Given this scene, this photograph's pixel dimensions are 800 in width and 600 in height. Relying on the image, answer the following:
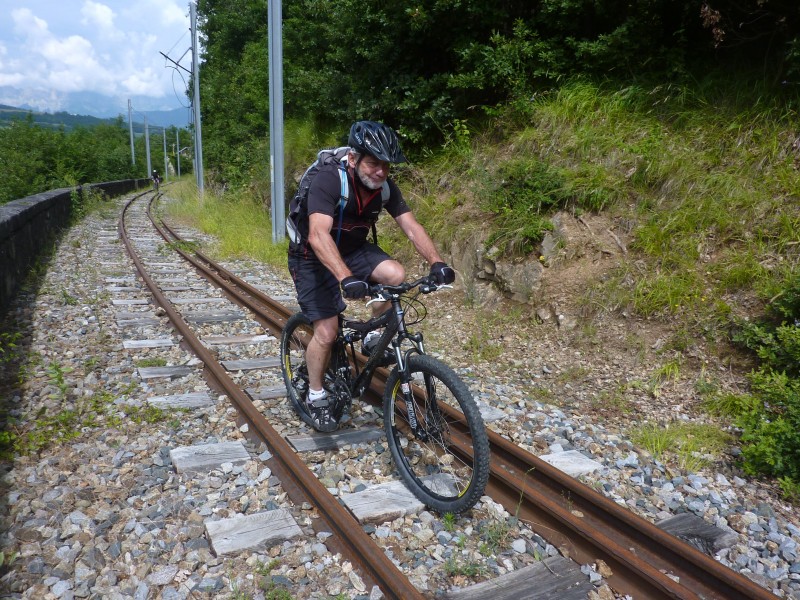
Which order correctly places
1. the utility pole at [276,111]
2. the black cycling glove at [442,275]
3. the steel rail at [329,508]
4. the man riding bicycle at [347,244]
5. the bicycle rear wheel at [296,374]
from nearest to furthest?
the steel rail at [329,508] → the black cycling glove at [442,275] → the man riding bicycle at [347,244] → the bicycle rear wheel at [296,374] → the utility pole at [276,111]

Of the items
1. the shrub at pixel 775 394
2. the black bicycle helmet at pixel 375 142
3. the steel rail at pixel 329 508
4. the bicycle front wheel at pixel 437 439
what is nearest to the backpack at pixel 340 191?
the black bicycle helmet at pixel 375 142

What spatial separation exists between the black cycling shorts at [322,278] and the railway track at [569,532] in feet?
3.15

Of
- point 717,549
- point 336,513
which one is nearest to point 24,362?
point 336,513

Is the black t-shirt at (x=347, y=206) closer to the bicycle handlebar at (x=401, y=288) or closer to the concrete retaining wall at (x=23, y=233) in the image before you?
the bicycle handlebar at (x=401, y=288)

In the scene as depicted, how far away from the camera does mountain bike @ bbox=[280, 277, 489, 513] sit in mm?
3215

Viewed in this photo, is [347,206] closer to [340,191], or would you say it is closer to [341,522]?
[340,191]

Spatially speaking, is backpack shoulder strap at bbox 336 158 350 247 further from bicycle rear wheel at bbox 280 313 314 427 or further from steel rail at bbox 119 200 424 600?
steel rail at bbox 119 200 424 600

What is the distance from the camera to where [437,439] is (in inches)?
Result: 146

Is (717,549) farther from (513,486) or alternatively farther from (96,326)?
(96,326)

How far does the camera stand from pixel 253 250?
1238 cm

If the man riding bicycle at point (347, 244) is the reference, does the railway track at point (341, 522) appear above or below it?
below

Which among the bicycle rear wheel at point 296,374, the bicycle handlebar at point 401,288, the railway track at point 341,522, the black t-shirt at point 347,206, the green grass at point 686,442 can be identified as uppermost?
the black t-shirt at point 347,206

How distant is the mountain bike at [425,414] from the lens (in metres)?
3.21

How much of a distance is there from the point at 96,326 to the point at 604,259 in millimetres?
6028
